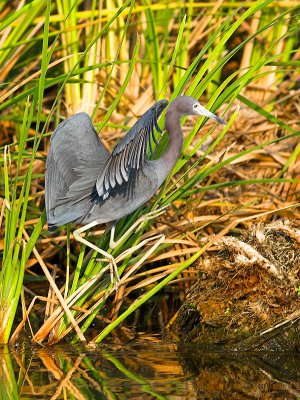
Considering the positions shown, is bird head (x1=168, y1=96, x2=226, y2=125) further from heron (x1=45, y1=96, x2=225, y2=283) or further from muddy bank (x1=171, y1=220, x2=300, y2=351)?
muddy bank (x1=171, y1=220, x2=300, y2=351)

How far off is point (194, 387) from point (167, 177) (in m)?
1.14

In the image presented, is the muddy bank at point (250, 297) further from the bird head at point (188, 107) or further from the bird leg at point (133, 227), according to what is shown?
the bird head at point (188, 107)

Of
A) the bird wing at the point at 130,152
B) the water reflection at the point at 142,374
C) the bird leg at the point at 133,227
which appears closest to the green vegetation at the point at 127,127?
the bird leg at the point at 133,227

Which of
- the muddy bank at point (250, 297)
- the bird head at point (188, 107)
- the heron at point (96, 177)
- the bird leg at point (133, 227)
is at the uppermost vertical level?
the bird head at point (188, 107)

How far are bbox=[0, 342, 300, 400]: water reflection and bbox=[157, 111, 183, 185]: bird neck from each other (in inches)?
Result: 31.4

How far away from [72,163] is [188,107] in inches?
24.2

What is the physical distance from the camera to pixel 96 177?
3955mm

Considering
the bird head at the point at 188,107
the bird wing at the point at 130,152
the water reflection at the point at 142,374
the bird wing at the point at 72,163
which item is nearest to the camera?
the water reflection at the point at 142,374

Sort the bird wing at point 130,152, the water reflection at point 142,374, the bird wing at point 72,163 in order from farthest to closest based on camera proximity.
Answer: the bird wing at point 72,163, the bird wing at point 130,152, the water reflection at point 142,374

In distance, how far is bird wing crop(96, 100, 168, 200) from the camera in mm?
3512

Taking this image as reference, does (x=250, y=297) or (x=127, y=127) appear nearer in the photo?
(x=250, y=297)

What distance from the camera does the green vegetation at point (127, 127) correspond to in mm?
3854

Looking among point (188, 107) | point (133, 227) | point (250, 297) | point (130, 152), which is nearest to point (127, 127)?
point (188, 107)

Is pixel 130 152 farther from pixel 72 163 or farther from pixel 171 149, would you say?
pixel 72 163
